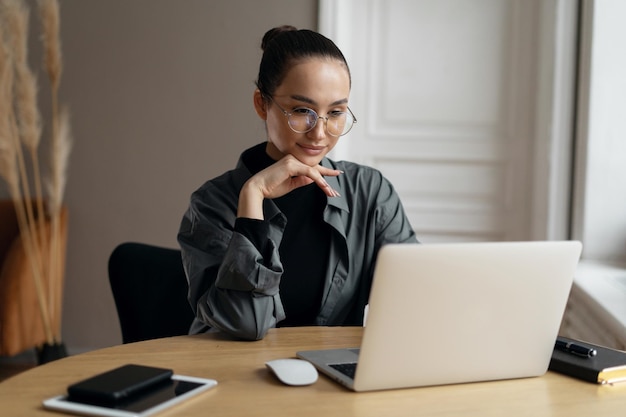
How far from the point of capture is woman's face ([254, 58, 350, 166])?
5.72 ft

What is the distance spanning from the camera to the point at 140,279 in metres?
1.91

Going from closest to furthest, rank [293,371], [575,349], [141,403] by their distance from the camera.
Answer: [141,403] < [293,371] < [575,349]

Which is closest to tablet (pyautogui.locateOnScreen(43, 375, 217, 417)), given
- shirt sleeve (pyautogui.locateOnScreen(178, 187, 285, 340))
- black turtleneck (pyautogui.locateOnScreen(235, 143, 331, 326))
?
shirt sleeve (pyautogui.locateOnScreen(178, 187, 285, 340))

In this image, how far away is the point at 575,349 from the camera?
1413mm

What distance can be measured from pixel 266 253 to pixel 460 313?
1.75ft

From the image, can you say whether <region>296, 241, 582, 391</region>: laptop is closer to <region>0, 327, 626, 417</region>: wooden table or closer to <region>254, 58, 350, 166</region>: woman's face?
<region>0, 327, 626, 417</region>: wooden table

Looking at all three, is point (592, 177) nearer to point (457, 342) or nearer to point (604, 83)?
point (604, 83)

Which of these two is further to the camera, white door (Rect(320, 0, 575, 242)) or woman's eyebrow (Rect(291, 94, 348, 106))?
white door (Rect(320, 0, 575, 242))

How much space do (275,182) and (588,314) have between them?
1.15 m

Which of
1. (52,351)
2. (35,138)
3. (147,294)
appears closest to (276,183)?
(147,294)

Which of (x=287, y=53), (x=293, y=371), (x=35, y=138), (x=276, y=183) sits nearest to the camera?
(x=293, y=371)

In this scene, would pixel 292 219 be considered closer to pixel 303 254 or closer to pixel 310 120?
pixel 303 254

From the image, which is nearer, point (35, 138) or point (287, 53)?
point (287, 53)

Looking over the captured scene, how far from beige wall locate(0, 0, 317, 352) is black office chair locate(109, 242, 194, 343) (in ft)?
5.81
